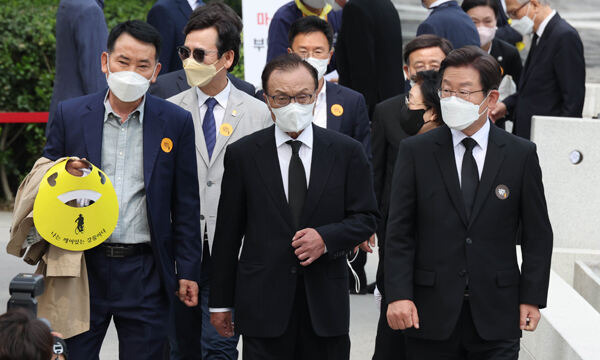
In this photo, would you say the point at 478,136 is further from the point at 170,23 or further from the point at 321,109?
the point at 170,23

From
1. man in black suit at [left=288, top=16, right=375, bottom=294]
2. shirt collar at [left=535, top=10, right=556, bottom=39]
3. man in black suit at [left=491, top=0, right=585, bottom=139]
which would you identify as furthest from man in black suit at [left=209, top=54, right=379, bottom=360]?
shirt collar at [left=535, top=10, right=556, bottom=39]

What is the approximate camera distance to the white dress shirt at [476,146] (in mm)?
4691

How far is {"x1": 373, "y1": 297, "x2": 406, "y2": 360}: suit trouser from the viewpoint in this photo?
546 cm

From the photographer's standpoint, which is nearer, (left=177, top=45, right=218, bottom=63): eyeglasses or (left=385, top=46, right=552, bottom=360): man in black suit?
(left=385, top=46, right=552, bottom=360): man in black suit

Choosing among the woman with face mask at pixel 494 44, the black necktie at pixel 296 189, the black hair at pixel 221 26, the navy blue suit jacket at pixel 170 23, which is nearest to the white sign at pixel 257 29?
the woman with face mask at pixel 494 44

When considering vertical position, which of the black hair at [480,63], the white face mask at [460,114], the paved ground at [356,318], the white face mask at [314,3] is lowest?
the paved ground at [356,318]

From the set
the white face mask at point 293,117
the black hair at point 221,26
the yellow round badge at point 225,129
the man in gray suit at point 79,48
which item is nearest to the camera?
the white face mask at point 293,117

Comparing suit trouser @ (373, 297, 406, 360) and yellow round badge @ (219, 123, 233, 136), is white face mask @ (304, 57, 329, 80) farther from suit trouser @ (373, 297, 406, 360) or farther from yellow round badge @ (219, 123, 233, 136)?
suit trouser @ (373, 297, 406, 360)

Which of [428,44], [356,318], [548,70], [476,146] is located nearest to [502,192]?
[476,146]

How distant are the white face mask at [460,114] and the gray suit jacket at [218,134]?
4.75 feet

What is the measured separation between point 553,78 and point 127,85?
16.6ft

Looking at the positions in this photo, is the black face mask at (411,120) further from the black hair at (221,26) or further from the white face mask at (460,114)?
the black hair at (221,26)

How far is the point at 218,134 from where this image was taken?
5.79 meters

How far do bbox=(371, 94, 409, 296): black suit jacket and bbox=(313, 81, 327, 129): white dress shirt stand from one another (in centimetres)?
33
